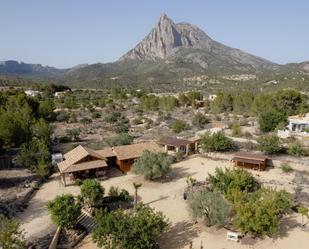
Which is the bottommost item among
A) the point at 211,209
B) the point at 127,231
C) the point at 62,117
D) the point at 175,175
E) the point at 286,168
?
the point at 175,175

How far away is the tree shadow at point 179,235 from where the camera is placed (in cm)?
1731

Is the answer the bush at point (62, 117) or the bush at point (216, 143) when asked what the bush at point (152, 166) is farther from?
the bush at point (62, 117)

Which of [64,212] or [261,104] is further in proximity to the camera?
[261,104]

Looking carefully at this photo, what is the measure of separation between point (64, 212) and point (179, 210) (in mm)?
7872

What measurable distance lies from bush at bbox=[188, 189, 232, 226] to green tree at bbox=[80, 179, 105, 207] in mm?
6306

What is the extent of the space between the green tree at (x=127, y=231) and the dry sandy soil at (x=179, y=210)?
1.62 metres

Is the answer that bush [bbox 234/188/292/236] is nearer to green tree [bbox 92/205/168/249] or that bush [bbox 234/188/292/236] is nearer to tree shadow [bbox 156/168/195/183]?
green tree [bbox 92/205/168/249]

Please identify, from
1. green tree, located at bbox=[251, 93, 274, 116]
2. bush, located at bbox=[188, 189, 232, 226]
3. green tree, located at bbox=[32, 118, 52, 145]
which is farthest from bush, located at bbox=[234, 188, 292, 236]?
green tree, located at bbox=[251, 93, 274, 116]

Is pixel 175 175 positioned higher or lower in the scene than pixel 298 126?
lower

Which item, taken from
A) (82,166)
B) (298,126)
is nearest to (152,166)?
(82,166)

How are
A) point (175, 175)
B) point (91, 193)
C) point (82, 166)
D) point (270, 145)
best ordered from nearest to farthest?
point (91, 193), point (82, 166), point (175, 175), point (270, 145)

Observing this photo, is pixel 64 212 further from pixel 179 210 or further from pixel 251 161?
pixel 251 161

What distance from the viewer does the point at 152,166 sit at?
26.2 metres

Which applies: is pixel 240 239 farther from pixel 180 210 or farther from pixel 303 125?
pixel 303 125
